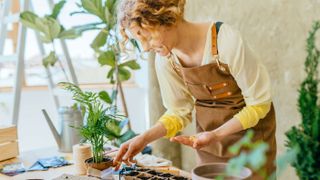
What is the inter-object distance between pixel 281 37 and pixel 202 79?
2.63 feet

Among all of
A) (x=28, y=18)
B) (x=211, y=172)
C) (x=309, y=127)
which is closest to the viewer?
(x=309, y=127)

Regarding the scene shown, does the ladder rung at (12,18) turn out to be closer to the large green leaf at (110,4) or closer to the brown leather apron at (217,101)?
the large green leaf at (110,4)

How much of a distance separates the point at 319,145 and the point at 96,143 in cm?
78

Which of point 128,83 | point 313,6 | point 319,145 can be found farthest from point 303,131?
point 128,83

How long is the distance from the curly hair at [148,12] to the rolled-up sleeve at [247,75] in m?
0.22

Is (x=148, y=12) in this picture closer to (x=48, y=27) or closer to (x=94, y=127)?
(x=94, y=127)

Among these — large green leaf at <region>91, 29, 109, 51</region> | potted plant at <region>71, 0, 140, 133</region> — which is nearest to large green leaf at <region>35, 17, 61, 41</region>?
potted plant at <region>71, 0, 140, 133</region>

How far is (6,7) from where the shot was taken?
238 cm

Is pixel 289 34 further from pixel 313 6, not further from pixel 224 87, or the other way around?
pixel 224 87

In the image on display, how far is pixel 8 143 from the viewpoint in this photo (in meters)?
1.51

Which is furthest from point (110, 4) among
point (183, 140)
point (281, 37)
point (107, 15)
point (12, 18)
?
point (183, 140)

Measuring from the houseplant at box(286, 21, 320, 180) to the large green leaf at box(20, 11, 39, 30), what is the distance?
74.8 inches

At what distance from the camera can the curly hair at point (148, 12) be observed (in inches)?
43.3

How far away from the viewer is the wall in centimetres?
176
